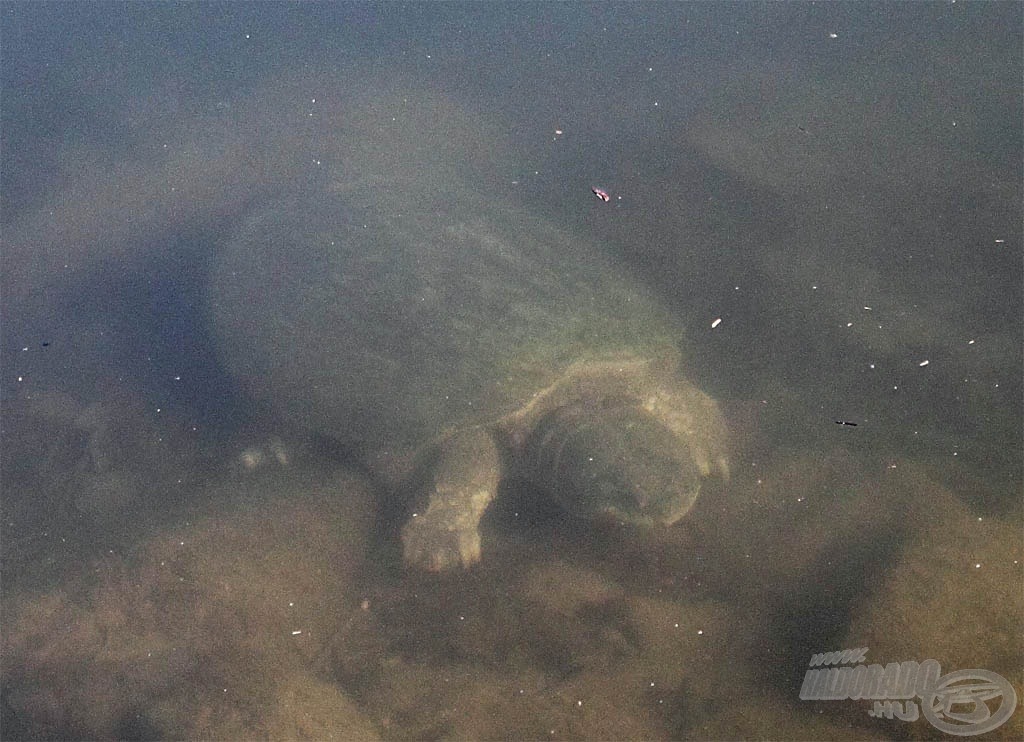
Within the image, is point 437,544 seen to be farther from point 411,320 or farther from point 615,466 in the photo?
point 411,320

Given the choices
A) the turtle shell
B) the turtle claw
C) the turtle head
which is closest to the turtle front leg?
the turtle claw

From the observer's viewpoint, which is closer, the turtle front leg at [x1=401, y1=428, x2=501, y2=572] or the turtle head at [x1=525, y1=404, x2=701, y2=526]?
the turtle head at [x1=525, y1=404, x2=701, y2=526]

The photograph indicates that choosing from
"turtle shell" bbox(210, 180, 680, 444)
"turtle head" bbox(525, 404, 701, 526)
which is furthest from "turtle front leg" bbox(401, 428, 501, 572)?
"turtle head" bbox(525, 404, 701, 526)

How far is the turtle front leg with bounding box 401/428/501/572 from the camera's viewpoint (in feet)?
13.3

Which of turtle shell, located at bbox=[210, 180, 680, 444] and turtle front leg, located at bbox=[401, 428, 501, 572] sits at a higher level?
turtle shell, located at bbox=[210, 180, 680, 444]

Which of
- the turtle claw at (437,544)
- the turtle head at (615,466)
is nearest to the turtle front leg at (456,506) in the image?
the turtle claw at (437,544)

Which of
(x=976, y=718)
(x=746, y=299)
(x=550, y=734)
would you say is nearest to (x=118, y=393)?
(x=550, y=734)

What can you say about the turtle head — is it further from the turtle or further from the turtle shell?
the turtle shell

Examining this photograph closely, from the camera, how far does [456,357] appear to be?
14.4ft

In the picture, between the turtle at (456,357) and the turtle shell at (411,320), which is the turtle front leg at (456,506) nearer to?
the turtle at (456,357)

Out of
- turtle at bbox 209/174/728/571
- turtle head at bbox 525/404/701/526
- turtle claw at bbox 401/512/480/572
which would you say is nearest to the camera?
turtle head at bbox 525/404/701/526

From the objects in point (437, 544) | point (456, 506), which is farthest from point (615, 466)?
point (437, 544)

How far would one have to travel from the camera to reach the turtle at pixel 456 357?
14.2ft

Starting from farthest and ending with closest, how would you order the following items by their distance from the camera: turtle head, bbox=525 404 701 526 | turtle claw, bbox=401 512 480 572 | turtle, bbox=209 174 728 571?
turtle, bbox=209 174 728 571 → turtle claw, bbox=401 512 480 572 → turtle head, bbox=525 404 701 526
